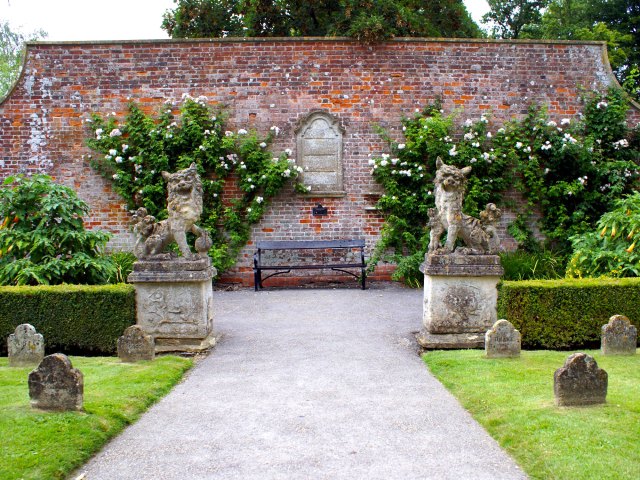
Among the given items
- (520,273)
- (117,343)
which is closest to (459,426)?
(117,343)

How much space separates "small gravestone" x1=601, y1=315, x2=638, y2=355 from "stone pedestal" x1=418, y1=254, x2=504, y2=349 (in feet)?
4.40

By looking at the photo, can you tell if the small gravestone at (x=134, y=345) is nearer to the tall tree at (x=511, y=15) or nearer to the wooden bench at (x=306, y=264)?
the wooden bench at (x=306, y=264)

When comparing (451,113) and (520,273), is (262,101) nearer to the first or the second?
(451,113)

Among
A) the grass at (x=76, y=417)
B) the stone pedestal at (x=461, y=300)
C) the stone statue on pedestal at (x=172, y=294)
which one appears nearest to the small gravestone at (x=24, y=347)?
the grass at (x=76, y=417)

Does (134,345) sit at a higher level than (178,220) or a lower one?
lower

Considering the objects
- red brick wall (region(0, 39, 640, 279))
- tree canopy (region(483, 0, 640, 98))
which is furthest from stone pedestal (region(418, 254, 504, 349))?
tree canopy (region(483, 0, 640, 98))

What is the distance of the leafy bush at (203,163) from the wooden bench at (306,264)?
59 centimetres

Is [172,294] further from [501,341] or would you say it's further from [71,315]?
[501,341]

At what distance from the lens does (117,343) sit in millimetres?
7691

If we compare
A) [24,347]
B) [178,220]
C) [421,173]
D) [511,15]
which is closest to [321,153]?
[421,173]

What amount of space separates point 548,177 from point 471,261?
6763 millimetres

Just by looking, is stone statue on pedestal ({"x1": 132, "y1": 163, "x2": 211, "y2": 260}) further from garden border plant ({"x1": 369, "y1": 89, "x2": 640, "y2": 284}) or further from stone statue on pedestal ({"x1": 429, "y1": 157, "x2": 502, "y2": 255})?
garden border plant ({"x1": 369, "y1": 89, "x2": 640, "y2": 284})

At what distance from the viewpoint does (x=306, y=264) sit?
14023 mm

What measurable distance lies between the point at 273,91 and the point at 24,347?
27.3 feet
